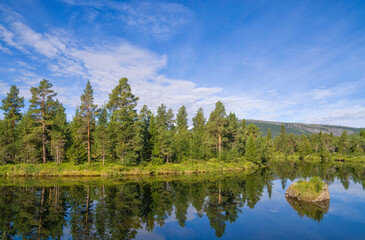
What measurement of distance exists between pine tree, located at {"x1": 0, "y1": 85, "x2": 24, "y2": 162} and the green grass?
5791 centimetres

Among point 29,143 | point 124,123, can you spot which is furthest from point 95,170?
point 29,143

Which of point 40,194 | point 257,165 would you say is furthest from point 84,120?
point 257,165

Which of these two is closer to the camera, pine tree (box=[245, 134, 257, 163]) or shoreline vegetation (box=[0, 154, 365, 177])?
shoreline vegetation (box=[0, 154, 365, 177])

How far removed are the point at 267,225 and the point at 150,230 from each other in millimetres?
10469

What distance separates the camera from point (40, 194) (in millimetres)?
27438

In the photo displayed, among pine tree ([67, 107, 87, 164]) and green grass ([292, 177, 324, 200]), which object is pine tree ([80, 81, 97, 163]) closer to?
pine tree ([67, 107, 87, 164])

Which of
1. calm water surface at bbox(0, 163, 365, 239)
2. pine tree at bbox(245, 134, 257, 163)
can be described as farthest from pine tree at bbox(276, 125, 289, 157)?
calm water surface at bbox(0, 163, 365, 239)

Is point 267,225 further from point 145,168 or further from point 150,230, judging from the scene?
point 145,168

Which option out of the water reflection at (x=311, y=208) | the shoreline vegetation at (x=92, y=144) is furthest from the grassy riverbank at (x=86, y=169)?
the water reflection at (x=311, y=208)

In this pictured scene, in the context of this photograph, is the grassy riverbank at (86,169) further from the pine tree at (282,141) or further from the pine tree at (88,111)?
the pine tree at (282,141)

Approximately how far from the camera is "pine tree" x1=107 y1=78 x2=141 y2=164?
46625 millimetres

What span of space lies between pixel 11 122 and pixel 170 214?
2143 inches

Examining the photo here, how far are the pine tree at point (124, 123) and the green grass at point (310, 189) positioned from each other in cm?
3189

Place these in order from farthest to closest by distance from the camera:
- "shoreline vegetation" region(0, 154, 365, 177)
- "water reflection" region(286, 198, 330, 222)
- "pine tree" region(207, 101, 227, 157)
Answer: "pine tree" region(207, 101, 227, 157) → "shoreline vegetation" region(0, 154, 365, 177) → "water reflection" region(286, 198, 330, 222)
